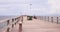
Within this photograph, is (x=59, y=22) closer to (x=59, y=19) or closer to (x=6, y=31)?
(x=59, y=19)

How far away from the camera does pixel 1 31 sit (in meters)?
9.09

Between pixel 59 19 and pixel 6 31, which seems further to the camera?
pixel 59 19

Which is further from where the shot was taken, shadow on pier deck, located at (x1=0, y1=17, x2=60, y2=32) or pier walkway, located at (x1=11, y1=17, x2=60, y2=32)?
pier walkway, located at (x1=11, y1=17, x2=60, y2=32)

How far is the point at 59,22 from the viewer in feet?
68.6

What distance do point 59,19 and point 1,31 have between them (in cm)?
1207

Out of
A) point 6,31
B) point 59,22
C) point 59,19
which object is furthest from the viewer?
point 59,22

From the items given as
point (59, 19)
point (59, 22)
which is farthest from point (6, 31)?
point (59, 22)

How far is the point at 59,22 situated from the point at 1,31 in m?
13.4

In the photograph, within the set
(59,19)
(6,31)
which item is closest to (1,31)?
(6,31)

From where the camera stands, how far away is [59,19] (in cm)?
1959

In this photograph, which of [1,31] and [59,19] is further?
[59,19]

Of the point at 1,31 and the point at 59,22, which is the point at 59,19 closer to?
the point at 59,22

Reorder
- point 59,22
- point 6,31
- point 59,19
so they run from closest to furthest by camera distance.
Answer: point 6,31
point 59,19
point 59,22

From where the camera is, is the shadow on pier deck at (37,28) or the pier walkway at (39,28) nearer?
the shadow on pier deck at (37,28)
